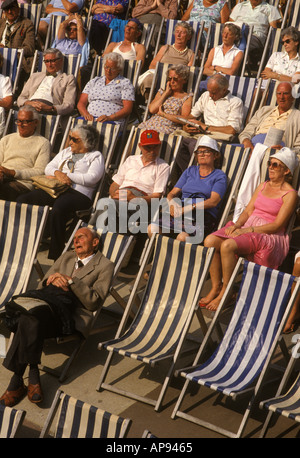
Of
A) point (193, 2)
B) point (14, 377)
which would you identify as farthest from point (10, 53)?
point (14, 377)

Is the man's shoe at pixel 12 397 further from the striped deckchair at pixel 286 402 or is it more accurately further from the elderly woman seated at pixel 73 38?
the elderly woman seated at pixel 73 38

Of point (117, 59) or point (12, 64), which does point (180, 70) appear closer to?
point (117, 59)

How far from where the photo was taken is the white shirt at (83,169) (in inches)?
297

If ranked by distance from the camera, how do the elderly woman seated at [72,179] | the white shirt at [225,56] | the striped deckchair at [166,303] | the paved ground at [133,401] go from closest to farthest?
the paved ground at [133,401] < the striped deckchair at [166,303] < the elderly woman seated at [72,179] < the white shirt at [225,56]

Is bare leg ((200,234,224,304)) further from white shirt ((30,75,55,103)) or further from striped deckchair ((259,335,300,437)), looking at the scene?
white shirt ((30,75,55,103))

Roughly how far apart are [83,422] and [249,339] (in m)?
1.53

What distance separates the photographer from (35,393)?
5.28 m

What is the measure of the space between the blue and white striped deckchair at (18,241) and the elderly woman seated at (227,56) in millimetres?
3500

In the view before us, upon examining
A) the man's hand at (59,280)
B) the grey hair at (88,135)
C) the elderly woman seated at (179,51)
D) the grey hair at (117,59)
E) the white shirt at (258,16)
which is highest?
the white shirt at (258,16)

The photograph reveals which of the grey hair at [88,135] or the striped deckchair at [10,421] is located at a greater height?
the grey hair at [88,135]

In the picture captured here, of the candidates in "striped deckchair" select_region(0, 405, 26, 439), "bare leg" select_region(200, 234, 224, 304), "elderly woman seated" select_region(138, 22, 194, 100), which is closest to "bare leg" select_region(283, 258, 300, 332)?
"bare leg" select_region(200, 234, 224, 304)

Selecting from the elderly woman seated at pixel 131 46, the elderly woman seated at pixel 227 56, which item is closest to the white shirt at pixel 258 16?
the elderly woman seated at pixel 227 56

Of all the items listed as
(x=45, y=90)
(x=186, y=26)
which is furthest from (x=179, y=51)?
(x=45, y=90)

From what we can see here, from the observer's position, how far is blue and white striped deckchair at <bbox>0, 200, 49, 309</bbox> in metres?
6.36
